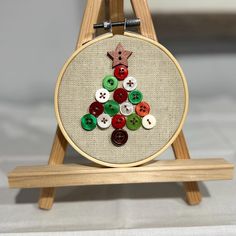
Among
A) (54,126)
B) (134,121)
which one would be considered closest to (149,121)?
(134,121)

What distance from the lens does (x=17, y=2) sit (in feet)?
4.03

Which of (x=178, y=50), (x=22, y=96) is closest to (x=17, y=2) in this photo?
(x=22, y=96)

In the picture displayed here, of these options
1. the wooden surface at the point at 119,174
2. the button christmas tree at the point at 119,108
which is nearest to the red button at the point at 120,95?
the button christmas tree at the point at 119,108

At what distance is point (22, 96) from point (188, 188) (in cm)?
74

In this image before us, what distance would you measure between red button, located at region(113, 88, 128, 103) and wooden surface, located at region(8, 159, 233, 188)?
0.36ft

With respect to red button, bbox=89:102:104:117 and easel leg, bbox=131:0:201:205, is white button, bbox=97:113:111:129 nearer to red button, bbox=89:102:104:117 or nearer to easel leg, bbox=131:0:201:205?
red button, bbox=89:102:104:117

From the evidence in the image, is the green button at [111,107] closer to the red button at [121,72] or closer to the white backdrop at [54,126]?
the red button at [121,72]

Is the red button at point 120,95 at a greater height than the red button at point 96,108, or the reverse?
the red button at point 120,95

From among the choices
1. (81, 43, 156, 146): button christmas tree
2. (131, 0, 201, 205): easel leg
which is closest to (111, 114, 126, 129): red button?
(81, 43, 156, 146): button christmas tree

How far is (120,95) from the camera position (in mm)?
653

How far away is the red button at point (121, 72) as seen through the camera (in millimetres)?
646

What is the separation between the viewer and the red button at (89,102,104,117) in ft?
2.14

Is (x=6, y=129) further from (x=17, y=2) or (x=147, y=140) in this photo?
(x=147, y=140)

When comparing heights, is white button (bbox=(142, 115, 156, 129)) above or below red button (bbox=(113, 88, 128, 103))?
below
